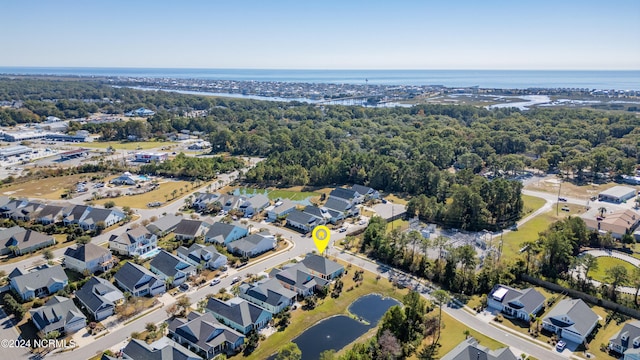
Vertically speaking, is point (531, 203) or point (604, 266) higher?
point (531, 203)

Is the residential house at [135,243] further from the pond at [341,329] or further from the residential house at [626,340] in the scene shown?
the residential house at [626,340]

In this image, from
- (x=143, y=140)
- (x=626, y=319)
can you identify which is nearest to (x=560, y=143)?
(x=626, y=319)

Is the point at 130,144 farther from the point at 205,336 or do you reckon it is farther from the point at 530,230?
the point at 530,230

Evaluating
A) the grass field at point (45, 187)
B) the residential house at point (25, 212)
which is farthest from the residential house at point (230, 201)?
the grass field at point (45, 187)

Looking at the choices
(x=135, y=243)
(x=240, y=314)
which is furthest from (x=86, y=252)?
(x=240, y=314)

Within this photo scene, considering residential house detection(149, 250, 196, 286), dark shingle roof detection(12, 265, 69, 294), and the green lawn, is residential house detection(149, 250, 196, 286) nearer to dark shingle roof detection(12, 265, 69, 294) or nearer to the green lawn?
dark shingle roof detection(12, 265, 69, 294)
